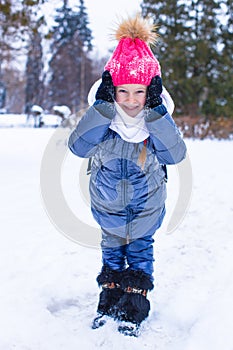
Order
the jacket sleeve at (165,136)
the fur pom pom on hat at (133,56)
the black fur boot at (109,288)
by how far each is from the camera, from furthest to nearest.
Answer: the black fur boot at (109,288) → the fur pom pom on hat at (133,56) → the jacket sleeve at (165,136)

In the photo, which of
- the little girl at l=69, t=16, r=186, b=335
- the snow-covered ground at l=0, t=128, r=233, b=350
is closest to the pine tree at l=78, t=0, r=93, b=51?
the snow-covered ground at l=0, t=128, r=233, b=350

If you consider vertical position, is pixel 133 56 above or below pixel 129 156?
above

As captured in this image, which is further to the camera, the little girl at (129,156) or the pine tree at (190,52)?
the pine tree at (190,52)

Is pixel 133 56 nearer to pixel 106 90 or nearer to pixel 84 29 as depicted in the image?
pixel 106 90

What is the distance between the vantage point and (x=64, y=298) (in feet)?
7.13

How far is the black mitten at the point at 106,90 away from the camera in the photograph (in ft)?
6.10

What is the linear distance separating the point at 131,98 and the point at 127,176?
0.36 meters

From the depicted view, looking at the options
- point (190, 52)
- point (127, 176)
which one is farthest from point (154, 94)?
point (190, 52)

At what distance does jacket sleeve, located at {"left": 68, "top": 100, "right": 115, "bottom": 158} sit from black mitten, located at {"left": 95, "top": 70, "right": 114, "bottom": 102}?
28 millimetres

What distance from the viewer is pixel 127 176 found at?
1918 mm

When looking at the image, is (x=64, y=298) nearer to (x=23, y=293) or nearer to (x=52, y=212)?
(x=23, y=293)

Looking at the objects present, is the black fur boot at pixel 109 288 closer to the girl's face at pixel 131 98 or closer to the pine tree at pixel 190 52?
the girl's face at pixel 131 98

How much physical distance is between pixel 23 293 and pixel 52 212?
1.57m

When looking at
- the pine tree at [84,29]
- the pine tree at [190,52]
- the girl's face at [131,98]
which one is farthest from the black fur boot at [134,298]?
the pine tree at [84,29]
